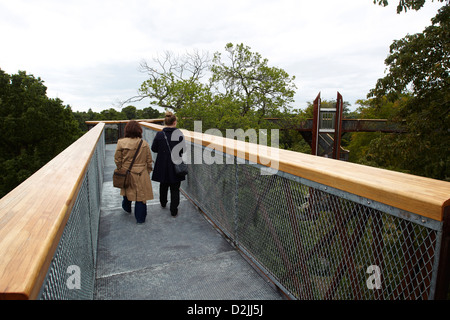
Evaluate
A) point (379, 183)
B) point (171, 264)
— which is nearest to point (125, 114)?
Answer: point (171, 264)

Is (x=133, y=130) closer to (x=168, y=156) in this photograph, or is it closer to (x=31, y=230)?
(x=168, y=156)

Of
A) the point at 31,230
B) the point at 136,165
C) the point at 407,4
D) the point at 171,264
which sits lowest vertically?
the point at 171,264

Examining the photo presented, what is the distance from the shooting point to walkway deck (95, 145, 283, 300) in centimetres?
276

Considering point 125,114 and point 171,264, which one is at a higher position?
point 125,114

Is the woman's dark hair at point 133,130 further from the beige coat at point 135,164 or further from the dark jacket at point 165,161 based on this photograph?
the dark jacket at point 165,161

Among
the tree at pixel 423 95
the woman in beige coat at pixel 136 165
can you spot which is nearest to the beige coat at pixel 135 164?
the woman in beige coat at pixel 136 165

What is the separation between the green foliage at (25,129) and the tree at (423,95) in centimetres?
3172

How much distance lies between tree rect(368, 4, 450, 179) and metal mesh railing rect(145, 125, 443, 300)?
1141cm

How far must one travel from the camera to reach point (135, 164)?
448 cm

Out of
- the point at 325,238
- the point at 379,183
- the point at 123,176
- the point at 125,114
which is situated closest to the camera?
the point at 379,183

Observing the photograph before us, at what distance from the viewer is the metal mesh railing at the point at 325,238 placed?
1.54 meters

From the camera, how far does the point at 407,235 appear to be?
1.54 m

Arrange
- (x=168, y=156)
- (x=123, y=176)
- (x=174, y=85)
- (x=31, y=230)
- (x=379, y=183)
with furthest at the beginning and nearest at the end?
(x=174, y=85) → (x=168, y=156) → (x=123, y=176) → (x=379, y=183) → (x=31, y=230)

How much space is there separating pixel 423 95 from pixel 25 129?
115ft
